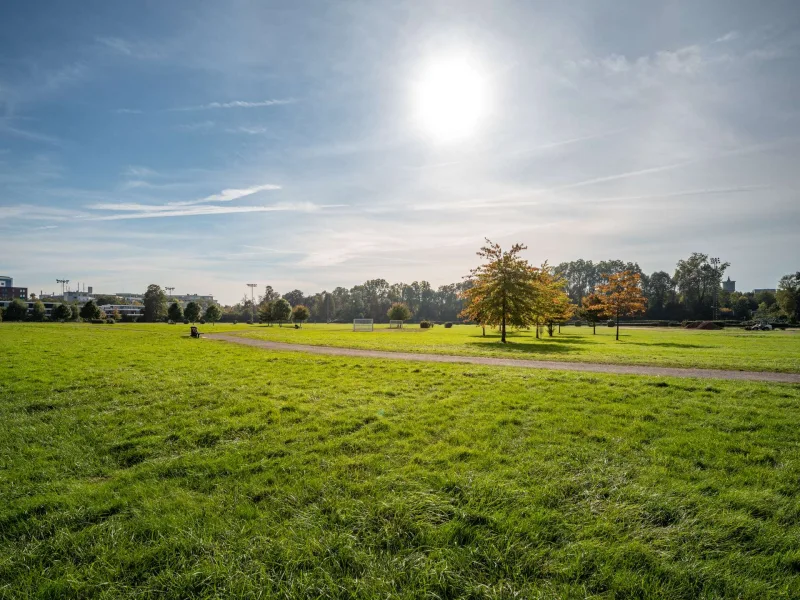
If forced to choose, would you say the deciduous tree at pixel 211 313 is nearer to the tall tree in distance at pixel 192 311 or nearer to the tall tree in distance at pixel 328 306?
the tall tree in distance at pixel 192 311

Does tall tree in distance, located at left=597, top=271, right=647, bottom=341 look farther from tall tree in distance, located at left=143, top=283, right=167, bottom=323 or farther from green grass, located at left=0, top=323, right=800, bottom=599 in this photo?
tall tree in distance, located at left=143, top=283, right=167, bottom=323

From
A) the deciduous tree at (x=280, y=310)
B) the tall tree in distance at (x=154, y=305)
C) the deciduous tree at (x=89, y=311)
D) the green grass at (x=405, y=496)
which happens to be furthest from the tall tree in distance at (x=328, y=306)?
the green grass at (x=405, y=496)

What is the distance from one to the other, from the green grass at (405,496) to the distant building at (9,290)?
200 m

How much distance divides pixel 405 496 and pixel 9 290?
212707 mm

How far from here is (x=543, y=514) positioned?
408cm

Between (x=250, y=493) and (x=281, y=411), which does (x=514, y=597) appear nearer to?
(x=250, y=493)

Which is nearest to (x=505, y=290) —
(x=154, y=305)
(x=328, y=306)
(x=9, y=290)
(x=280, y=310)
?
(x=280, y=310)

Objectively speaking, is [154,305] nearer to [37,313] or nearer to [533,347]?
[37,313]

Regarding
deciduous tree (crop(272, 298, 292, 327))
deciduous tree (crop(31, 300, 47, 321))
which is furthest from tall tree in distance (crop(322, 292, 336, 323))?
deciduous tree (crop(31, 300, 47, 321))

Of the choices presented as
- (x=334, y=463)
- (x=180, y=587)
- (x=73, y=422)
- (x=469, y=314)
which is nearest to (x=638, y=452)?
(x=334, y=463)

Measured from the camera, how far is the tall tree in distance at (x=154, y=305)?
10038cm

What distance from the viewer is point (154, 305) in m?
101

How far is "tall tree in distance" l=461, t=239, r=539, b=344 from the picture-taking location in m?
28.5

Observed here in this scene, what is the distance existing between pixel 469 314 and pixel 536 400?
76.0ft
